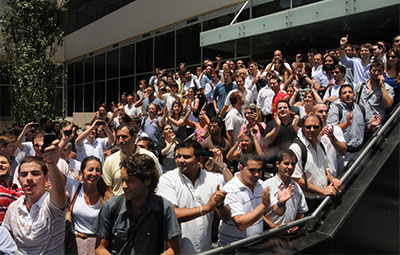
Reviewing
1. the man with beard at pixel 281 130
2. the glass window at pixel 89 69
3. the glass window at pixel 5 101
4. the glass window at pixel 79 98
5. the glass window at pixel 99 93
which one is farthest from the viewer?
the glass window at pixel 79 98

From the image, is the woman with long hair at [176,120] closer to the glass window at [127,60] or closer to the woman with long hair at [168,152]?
the woman with long hair at [168,152]

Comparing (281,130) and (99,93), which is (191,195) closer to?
(281,130)

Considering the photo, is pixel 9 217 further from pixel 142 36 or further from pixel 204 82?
pixel 142 36

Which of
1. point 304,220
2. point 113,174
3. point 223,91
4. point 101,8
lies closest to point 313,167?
point 304,220

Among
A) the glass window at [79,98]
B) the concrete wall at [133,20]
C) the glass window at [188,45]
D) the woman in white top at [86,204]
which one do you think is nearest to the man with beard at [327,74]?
the woman in white top at [86,204]

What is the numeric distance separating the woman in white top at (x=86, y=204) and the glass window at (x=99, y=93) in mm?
19884

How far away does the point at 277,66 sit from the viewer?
29.1 ft

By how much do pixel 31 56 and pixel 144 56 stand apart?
5.79m

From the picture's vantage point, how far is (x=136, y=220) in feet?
9.14

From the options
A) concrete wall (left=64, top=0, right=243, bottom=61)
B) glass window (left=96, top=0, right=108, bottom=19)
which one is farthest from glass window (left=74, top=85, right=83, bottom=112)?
glass window (left=96, top=0, right=108, bottom=19)

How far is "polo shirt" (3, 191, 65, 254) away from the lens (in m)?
3.06

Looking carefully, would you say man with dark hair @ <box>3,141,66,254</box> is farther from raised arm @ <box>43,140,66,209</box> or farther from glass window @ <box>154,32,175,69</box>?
glass window @ <box>154,32,175,69</box>

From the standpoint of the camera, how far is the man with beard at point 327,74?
22.9ft

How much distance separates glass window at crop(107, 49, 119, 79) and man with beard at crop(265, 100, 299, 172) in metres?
17.5
